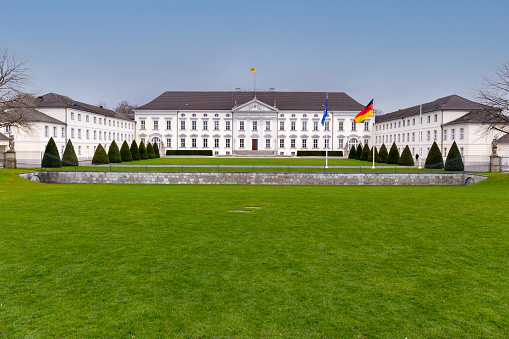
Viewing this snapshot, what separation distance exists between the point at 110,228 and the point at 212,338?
18.9ft

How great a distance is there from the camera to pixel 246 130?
69812mm

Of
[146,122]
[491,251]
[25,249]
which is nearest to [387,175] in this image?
[491,251]

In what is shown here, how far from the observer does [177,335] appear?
12.7 ft

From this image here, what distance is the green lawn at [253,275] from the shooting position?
13.5ft

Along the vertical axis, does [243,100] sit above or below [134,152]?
above

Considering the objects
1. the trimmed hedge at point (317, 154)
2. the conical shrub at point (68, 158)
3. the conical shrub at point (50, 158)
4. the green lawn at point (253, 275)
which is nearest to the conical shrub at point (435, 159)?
the green lawn at point (253, 275)

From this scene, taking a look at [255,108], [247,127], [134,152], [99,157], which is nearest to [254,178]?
[99,157]

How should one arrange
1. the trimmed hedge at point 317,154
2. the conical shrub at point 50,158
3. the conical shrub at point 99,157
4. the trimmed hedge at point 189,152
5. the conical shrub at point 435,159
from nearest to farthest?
the conical shrub at point 50,158, the conical shrub at point 435,159, the conical shrub at point 99,157, the trimmed hedge at point 189,152, the trimmed hedge at point 317,154

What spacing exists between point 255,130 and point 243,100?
7735 mm

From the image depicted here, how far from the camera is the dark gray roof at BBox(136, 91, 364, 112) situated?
69688 millimetres

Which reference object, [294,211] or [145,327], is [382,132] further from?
[145,327]

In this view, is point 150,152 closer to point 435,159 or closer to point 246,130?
point 246,130

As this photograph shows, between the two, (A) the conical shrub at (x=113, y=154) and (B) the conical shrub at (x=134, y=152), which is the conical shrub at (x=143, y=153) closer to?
(B) the conical shrub at (x=134, y=152)

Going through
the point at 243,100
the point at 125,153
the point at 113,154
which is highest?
the point at 243,100
